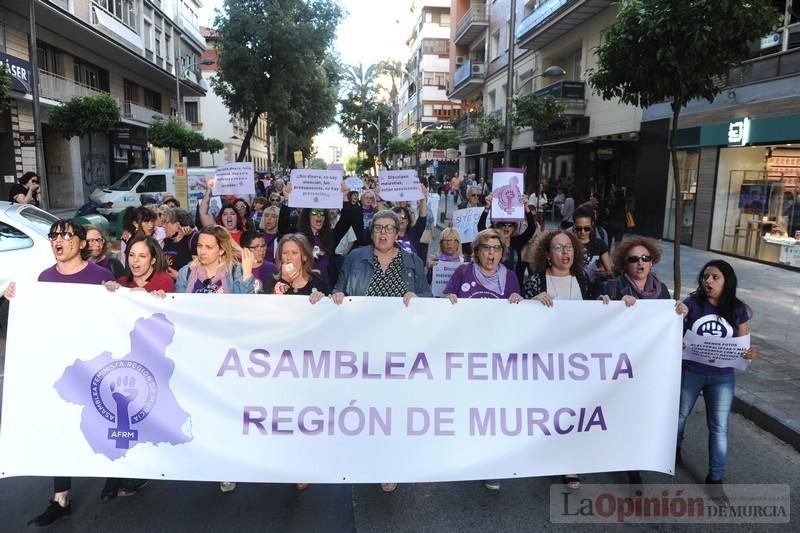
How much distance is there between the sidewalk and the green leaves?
1763cm

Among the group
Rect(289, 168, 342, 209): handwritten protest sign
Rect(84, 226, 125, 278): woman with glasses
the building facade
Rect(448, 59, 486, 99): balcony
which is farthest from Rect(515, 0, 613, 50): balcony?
Rect(84, 226, 125, 278): woman with glasses

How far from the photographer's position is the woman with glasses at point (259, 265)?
4.23 metres

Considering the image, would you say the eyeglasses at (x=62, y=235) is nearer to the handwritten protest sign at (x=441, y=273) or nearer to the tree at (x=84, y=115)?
the handwritten protest sign at (x=441, y=273)

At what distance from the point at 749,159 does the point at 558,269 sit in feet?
37.1

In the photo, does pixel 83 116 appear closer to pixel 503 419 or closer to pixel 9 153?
pixel 9 153

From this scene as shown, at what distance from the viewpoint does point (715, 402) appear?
3623mm

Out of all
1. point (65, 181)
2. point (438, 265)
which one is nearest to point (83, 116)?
point (65, 181)

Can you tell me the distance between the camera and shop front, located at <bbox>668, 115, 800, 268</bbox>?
11.8 metres

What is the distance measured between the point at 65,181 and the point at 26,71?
272 inches

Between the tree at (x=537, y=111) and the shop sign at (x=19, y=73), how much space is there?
15924mm

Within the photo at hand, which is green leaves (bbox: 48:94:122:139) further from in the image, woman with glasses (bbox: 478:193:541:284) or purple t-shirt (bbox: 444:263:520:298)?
purple t-shirt (bbox: 444:263:520:298)

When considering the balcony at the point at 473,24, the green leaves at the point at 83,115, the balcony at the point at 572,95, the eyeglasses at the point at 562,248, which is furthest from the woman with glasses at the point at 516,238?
the balcony at the point at 473,24

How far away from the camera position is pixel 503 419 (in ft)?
11.2

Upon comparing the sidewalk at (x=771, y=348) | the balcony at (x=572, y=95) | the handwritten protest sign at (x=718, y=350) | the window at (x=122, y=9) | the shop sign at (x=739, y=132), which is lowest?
the sidewalk at (x=771, y=348)
